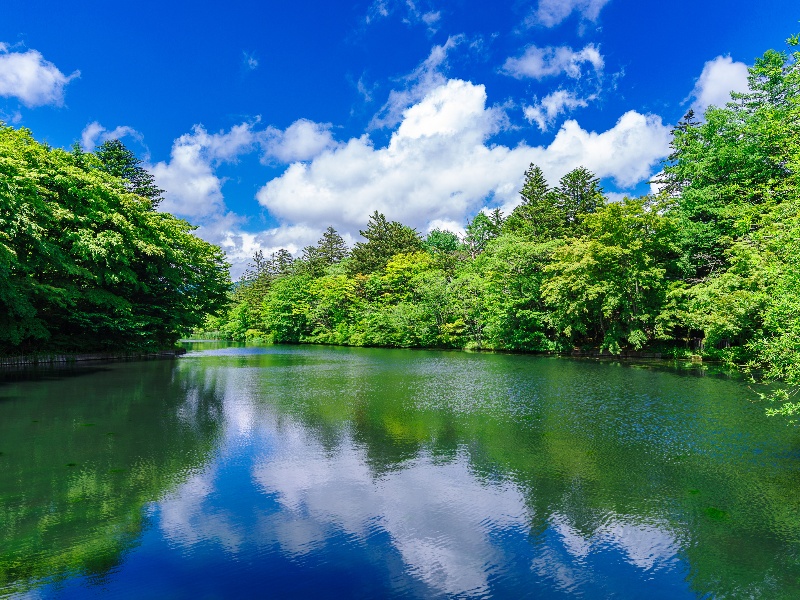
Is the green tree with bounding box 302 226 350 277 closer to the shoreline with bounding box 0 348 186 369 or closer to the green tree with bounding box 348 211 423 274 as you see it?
the green tree with bounding box 348 211 423 274

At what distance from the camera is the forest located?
17.6 m

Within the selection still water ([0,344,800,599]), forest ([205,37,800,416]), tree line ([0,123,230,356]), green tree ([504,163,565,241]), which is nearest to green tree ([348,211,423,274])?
forest ([205,37,800,416])

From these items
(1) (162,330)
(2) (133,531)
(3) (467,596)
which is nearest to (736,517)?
(3) (467,596)

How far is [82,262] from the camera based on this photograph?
21828 millimetres

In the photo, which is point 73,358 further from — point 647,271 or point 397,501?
point 647,271

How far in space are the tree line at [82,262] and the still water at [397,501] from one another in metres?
8.23

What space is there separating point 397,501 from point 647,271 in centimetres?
2382

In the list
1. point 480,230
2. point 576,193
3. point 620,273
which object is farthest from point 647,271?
point 480,230

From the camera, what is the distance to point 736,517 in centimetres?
→ 504

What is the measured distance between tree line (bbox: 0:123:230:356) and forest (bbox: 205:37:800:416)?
4860 millimetres

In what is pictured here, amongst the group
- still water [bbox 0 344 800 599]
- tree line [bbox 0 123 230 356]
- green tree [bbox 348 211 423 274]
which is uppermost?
green tree [bbox 348 211 423 274]

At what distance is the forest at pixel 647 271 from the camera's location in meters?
17.6

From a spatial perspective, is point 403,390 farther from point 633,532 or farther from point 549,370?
point 633,532

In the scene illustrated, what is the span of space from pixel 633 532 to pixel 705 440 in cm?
454
